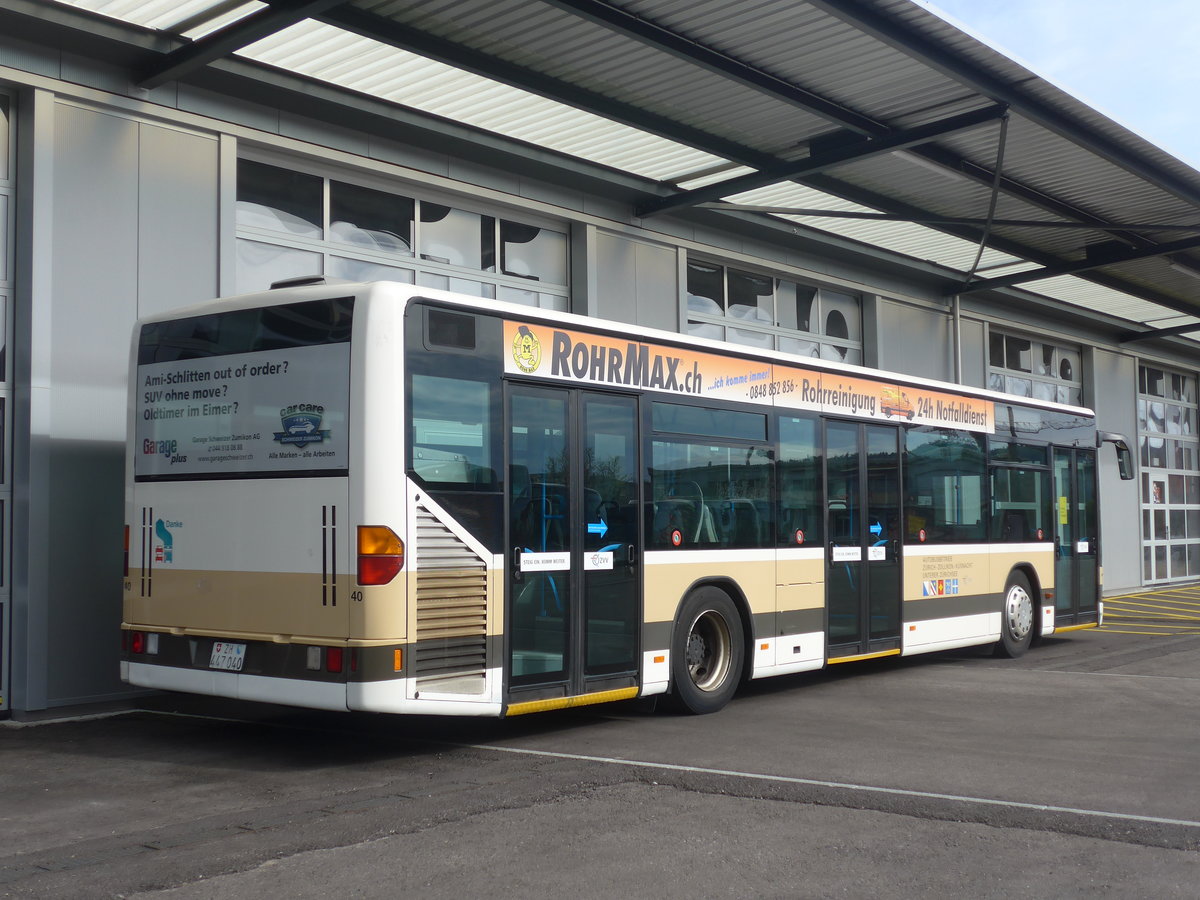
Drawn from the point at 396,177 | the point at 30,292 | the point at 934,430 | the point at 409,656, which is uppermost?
the point at 396,177

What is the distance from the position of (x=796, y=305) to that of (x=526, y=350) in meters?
11.3

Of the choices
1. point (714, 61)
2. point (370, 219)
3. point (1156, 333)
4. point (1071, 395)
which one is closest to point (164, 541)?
point (370, 219)

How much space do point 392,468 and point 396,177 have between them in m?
6.38

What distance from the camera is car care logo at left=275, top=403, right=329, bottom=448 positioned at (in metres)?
7.84

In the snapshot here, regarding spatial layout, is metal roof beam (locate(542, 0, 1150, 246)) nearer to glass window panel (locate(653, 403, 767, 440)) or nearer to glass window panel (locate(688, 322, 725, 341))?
glass window panel (locate(653, 403, 767, 440))

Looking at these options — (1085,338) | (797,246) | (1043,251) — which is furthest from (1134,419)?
(797,246)

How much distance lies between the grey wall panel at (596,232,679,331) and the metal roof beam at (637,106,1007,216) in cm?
58

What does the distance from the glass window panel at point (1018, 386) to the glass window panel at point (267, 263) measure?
51.4 ft

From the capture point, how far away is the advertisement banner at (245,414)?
7.80 metres

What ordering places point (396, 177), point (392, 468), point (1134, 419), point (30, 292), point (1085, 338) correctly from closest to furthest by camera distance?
point (392, 468) < point (30, 292) < point (396, 177) < point (1085, 338) < point (1134, 419)

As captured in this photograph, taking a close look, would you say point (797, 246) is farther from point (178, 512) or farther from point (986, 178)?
point (178, 512)

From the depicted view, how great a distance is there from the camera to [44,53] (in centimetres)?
1022

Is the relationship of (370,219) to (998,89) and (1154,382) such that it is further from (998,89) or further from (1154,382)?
(1154,382)

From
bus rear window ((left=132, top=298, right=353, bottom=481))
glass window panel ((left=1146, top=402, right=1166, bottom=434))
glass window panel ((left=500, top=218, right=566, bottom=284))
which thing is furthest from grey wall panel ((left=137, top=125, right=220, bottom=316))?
glass window panel ((left=1146, top=402, right=1166, bottom=434))
